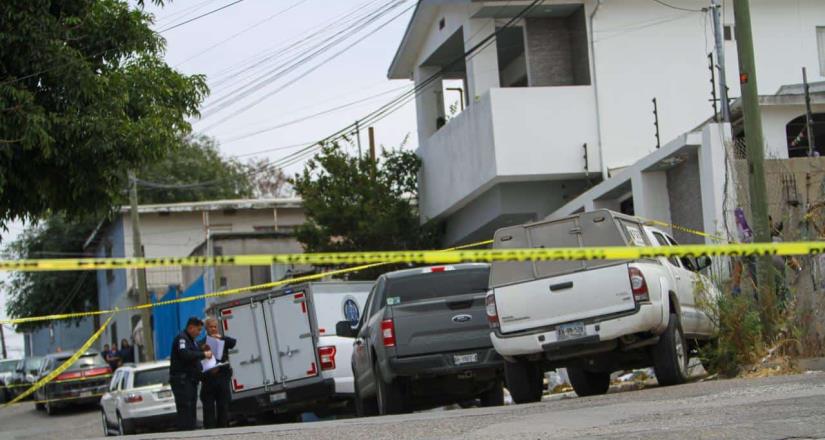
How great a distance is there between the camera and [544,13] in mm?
26469

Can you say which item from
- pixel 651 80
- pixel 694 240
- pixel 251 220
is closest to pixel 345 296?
pixel 694 240

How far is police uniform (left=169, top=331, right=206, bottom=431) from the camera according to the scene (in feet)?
54.3

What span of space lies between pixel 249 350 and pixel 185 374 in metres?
3.85

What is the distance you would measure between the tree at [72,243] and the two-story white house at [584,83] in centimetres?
3531

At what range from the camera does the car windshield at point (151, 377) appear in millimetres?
23953

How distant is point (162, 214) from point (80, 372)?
63.5ft

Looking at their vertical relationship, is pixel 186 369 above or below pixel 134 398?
above

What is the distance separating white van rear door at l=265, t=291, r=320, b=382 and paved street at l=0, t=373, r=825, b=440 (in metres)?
6.81

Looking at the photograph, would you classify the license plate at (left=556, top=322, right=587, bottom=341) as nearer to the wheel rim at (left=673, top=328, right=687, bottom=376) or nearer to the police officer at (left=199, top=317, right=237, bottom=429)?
the wheel rim at (left=673, top=328, right=687, bottom=376)

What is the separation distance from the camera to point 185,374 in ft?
55.0

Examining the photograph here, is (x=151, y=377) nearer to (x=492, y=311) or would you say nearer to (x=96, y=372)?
(x=96, y=372)

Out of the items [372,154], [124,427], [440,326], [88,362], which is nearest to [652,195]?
[440,326]

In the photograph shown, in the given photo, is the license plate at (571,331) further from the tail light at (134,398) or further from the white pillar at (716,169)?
the tail light at (134,398)

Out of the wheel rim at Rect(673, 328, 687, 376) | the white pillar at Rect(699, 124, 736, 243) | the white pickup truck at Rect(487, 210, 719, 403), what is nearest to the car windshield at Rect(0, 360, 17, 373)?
the white pillar at Rect(699, 124, 736, 243)
